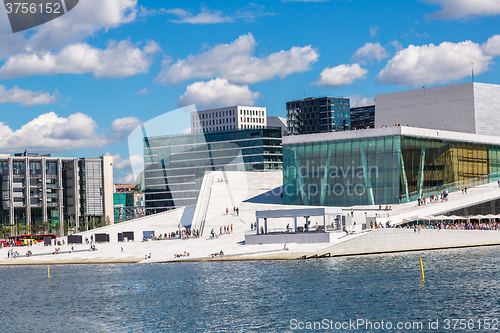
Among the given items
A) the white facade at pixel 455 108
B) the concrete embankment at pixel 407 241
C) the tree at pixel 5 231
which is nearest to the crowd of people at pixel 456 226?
the concrete embankment at pixel 407 241

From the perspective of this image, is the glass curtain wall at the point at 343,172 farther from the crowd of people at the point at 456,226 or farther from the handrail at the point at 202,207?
the handrail at the point at 202,207

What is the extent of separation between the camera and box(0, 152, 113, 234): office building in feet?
512

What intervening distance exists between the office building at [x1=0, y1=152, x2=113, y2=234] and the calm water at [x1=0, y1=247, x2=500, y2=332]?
297 ft

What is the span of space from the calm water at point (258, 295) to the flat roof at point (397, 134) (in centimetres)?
2506

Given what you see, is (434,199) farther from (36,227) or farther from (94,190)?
(94,190)

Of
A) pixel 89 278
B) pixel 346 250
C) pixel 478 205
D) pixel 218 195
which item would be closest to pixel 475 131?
pixel 478 205

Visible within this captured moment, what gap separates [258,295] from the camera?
162 feet

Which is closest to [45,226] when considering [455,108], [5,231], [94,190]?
[5,231]

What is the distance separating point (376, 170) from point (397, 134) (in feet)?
17.2

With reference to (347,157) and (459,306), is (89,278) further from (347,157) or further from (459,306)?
(347,157)

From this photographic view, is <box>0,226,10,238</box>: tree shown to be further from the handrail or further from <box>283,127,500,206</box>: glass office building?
<box>283,127,500,206</box>: glass office building

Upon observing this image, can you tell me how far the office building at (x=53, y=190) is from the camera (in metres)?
156

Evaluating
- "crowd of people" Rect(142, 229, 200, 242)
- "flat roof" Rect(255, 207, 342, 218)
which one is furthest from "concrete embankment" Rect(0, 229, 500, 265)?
"flat roof" Rect(255, 207, 342, 218)

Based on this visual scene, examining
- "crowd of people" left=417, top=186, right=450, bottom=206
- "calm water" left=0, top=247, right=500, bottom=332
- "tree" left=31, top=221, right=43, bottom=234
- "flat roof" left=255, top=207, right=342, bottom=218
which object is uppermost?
"crowd of people" left=417, top=186, right=450, bottom=206
